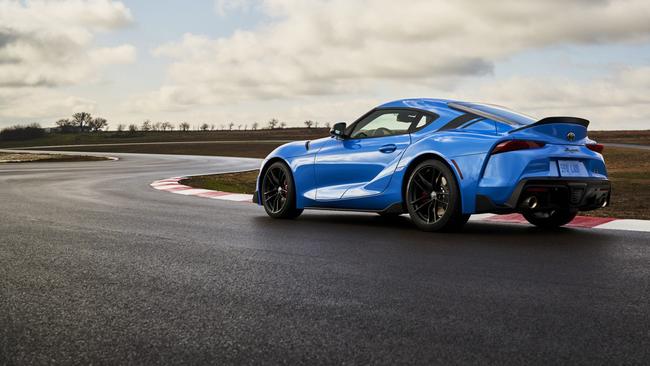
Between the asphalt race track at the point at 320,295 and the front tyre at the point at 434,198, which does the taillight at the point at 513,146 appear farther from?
the asphalt race track at the point at 320,295

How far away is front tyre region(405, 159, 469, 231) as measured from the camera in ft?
23.4

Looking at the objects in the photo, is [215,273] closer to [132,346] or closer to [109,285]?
[109,285]

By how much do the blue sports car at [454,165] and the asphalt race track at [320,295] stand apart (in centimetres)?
36

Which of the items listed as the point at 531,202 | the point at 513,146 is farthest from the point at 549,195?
the point at 513,146

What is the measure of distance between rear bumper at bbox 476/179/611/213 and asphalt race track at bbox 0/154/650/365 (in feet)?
1.10

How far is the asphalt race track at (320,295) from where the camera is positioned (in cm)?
322

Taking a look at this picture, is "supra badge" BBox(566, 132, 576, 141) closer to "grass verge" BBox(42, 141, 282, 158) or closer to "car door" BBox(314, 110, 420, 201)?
"car door" BBox(314, 110, 420, 201)

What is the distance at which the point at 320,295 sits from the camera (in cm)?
438

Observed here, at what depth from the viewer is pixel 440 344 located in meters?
3.28

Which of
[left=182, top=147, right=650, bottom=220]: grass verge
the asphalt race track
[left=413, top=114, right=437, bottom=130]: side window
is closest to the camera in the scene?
the asphalt race track

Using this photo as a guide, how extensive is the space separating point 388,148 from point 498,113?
1190 millimetres

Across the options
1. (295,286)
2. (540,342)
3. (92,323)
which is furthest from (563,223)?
(92,323)

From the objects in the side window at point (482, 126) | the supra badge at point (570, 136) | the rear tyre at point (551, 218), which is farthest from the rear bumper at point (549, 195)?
the rear tyre at point (551, 218)

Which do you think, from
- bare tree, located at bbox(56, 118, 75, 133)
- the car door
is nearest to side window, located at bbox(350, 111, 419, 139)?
the car door
